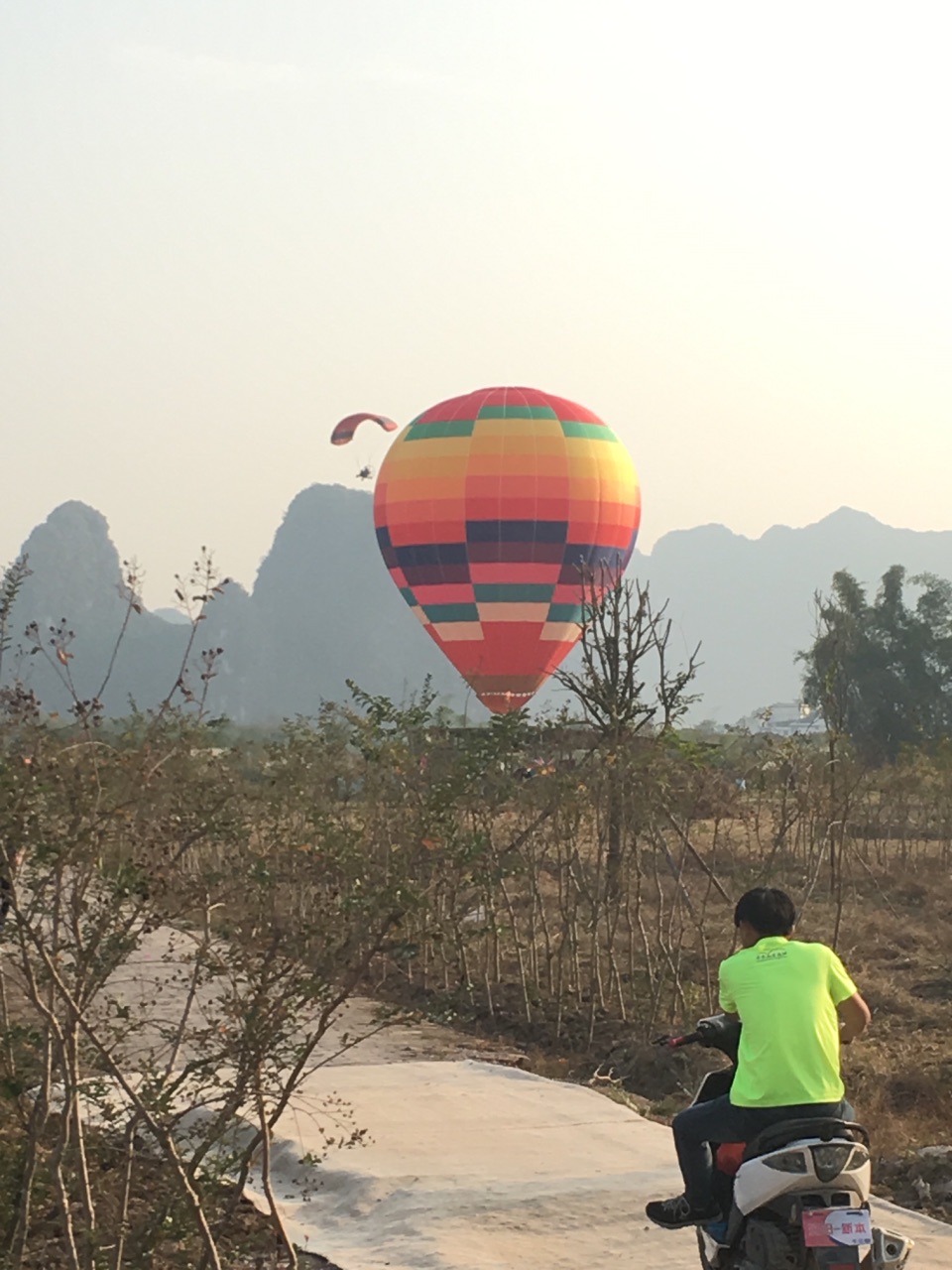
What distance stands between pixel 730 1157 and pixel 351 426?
4179cm

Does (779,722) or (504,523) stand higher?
(504,523)

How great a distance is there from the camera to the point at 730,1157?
494 centimetres

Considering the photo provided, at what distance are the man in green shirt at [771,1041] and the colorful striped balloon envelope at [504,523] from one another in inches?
1050

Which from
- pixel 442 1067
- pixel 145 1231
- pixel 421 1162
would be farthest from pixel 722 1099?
pixel 442 1067

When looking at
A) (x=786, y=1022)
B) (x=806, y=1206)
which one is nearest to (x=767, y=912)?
(x=786, y=1022)

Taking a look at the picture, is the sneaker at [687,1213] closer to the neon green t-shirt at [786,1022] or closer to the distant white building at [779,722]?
the neon green t-shirt at [786,1022]

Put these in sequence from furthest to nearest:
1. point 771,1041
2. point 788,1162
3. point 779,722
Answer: point 779,722 → point 771,1041 → point 788,1162

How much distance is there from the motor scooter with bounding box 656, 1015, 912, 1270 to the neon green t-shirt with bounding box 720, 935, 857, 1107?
0.14 m

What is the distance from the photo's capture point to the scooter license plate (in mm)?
4418

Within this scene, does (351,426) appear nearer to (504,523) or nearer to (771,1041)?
(504,523)

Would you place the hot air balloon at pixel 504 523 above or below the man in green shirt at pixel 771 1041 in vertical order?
above

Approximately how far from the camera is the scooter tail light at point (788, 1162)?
178 inches

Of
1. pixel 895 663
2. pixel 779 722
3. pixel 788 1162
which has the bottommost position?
pixel 788 1162

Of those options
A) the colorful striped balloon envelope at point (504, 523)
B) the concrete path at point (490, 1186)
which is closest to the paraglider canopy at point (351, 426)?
the colorful striped balloon envelope at point (504, 523)
